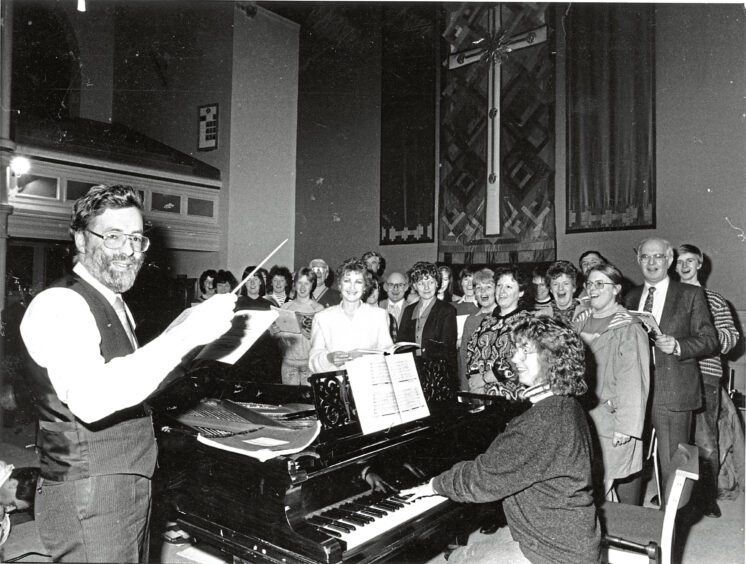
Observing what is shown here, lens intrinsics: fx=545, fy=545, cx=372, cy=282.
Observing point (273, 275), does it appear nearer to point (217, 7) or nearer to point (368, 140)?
point (368, 140)

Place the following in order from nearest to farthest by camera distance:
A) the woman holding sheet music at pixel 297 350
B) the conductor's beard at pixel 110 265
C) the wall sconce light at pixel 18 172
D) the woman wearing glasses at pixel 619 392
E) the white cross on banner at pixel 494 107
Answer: the conductor's beard at pixel 110 265, the woman wearing glasses at pixel 619 392, the woman holding sheet music at pixel 297 350, the wall sconce light at pixel 18 172, the white cross on banner at pixel 494 107

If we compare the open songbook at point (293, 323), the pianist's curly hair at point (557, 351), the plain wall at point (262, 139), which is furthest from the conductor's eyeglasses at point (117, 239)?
the plain wall at point (262, 139)

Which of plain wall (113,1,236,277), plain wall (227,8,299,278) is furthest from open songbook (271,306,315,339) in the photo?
plain wall (113,1,236,277)

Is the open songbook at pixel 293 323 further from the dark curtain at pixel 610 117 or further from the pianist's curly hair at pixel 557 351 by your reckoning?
the dark curtain at pixel 610 117

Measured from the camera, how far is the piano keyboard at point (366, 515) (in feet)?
6.25

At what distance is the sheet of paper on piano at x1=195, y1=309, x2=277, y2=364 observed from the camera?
6.04ft

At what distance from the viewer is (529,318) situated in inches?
81.0

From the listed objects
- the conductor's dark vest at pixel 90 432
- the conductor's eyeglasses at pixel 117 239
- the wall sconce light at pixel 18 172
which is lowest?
the conductor's dark vest at pixel 90 432

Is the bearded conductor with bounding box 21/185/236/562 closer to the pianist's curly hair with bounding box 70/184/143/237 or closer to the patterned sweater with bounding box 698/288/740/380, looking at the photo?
the pianist's curly hair with bounding box 70/184/143/237

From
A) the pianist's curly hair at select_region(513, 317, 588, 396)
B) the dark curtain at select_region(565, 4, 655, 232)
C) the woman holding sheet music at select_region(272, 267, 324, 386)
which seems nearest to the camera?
the pianist's curly hair at select_region(513, 317, 588, 396)

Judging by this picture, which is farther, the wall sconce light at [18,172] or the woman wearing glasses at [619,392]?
the wall sconce light at [18,172]

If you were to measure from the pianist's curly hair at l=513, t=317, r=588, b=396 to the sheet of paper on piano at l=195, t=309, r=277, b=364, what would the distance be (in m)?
0.93

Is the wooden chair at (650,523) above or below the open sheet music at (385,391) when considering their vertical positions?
below

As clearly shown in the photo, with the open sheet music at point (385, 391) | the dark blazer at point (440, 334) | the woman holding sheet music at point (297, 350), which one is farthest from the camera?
the woman holding sheet music at point (297, 350)
